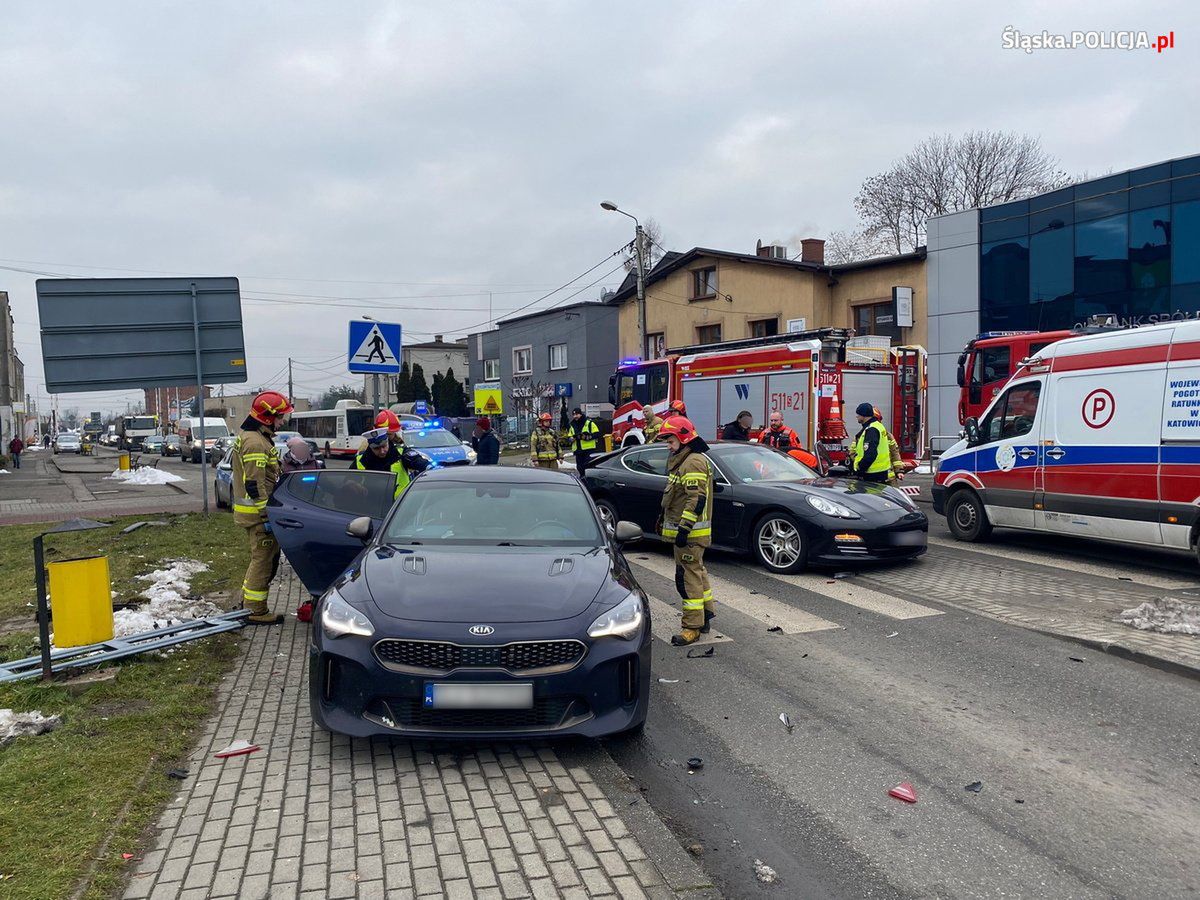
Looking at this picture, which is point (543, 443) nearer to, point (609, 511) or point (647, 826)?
point (609, 511)

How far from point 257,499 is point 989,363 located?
14762 mm

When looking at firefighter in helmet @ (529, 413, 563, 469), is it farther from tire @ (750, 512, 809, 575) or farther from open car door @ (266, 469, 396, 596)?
open car door @ (266, 469, 396, 596)

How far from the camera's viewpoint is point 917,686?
5.49 meters

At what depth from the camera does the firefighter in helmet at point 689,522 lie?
655 centimetres

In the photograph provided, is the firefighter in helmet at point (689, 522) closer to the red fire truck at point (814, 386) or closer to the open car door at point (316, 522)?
the open car door at point (316, 522)

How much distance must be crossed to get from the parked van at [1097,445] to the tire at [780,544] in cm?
309

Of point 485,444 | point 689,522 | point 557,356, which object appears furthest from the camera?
point 557,356

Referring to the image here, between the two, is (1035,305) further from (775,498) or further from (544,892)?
(544,892)

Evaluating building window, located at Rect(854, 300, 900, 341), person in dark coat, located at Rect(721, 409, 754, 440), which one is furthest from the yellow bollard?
building window, located at Rect(854, 300, 900, 341)

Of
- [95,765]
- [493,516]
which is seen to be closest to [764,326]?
[493,516]

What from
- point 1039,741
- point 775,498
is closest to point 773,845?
point 1039,741

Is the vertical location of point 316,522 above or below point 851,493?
above

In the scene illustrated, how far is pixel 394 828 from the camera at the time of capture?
3.55m

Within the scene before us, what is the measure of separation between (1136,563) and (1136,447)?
1685 mm
